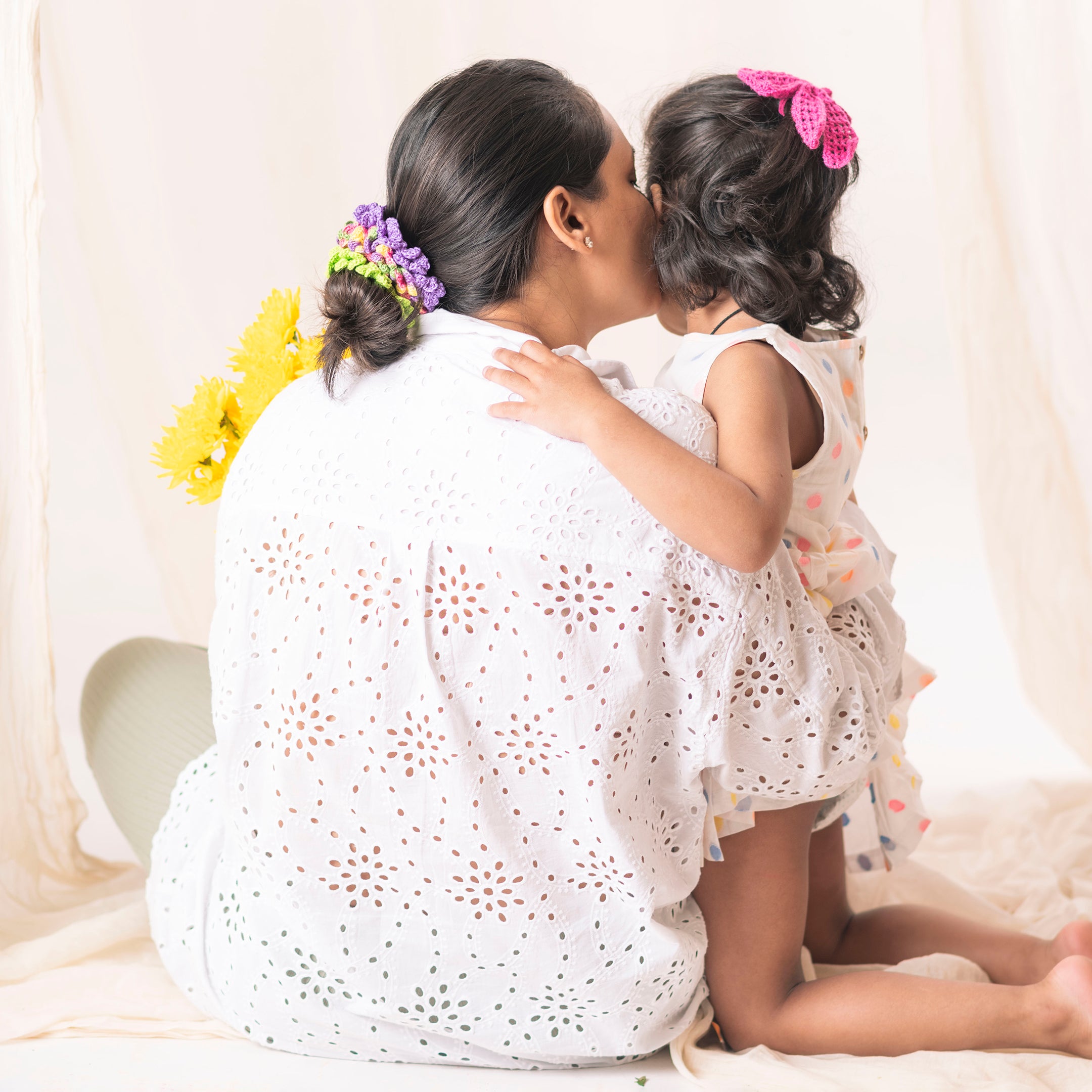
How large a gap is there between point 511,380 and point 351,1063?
2.32 feet

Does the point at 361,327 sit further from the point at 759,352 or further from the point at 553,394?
the point at 759,352

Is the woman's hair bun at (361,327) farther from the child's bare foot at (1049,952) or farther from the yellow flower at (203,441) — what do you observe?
the child's bare foot at (1049,952)

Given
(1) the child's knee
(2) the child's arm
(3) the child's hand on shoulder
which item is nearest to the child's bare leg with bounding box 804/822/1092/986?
(1) the child's knee

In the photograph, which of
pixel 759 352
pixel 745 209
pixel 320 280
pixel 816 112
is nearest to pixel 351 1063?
pixel 759 352

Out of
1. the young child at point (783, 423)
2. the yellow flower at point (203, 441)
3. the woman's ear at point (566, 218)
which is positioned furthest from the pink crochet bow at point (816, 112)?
the yellow flower at point (203, 441)

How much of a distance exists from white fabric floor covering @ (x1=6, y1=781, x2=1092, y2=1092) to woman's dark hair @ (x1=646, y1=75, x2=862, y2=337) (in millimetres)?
721

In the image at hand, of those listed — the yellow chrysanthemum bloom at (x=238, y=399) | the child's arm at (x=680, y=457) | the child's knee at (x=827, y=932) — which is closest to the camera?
the child's arm at (x=680, y=457)

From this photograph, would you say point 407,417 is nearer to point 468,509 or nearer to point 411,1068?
point 468,509

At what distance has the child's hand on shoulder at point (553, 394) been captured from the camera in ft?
3.15

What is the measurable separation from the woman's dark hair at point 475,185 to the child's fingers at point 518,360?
102mm

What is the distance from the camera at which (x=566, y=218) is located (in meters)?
1.10

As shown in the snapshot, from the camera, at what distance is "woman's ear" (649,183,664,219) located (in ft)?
4.02

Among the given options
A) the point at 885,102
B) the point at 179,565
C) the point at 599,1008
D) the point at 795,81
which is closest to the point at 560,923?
the point at 599,1008

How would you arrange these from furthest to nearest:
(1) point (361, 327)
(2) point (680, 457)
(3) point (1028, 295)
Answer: (3) point (1028, 295) < (1) point (361, 327) < (2) point (680, 457)
